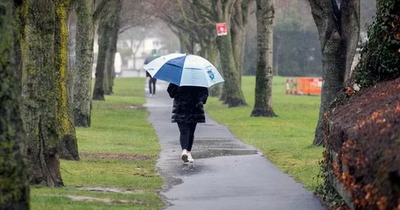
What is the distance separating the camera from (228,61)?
4009cm

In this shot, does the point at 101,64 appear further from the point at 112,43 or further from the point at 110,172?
the point at 110,172

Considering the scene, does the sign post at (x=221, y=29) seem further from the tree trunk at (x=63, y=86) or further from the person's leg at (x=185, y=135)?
the person's leg at (x=185, y=135)

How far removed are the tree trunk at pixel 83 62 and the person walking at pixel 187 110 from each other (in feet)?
26.5

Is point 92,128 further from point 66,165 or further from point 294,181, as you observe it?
point 294,181

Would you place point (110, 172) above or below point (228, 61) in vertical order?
below

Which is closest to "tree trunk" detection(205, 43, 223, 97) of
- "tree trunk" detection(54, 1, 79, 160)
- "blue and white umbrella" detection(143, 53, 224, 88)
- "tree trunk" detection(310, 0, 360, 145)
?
"tree trunk" detection(310, 0, 360, 145)

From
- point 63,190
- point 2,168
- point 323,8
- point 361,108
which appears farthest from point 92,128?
point 2,168

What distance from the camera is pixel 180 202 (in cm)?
1295

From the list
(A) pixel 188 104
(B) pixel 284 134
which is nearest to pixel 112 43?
(B) pixel 284 134

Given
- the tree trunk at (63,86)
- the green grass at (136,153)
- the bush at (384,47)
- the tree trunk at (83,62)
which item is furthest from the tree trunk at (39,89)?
the tree trunk at (83,62)

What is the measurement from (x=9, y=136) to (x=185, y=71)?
10.2 meters

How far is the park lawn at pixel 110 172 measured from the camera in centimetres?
1222

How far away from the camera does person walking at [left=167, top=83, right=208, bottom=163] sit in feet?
60.2

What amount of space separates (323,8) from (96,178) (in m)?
6.49
